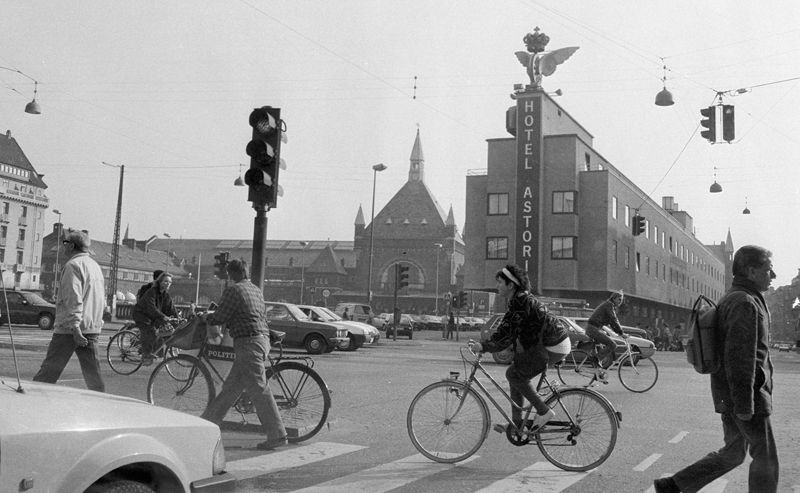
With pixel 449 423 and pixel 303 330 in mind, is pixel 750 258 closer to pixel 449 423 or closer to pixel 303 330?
pixel 449 423

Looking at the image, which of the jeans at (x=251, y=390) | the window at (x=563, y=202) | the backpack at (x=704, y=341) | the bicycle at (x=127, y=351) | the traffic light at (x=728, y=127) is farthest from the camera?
the window at (x=563, y=202)

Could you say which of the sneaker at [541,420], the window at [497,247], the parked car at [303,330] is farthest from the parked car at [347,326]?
the window at [497,247]

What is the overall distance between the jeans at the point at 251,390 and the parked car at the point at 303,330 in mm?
14292

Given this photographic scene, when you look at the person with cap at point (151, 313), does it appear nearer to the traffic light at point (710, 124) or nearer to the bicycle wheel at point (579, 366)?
the bicycle wheel at point (579, 366)

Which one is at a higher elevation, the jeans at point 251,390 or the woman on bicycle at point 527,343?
the woman on bicycle at point 527,343

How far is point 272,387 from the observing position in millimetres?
7098

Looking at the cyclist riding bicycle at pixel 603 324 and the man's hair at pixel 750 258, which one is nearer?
the man's hair at pixel 750 258

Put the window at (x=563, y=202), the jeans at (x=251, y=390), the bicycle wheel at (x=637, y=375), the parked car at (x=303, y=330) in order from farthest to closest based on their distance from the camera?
the window at (x=563, y=202) → the parked car at (x=303, y=330) → the bicycle wheel at (x=637, y=375) → the jeans at (x=251, y=390)

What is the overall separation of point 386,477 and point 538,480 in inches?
46.1

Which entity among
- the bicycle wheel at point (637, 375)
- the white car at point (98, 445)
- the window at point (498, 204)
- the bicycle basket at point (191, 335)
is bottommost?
the bicycle wheel at point (637, 375)

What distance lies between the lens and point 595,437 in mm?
6000

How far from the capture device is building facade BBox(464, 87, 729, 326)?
4347 centimetres

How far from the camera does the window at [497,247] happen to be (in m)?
45.4

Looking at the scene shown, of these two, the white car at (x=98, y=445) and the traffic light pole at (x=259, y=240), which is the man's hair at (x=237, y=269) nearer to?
the traffic light pole at (x=259, y=240)
